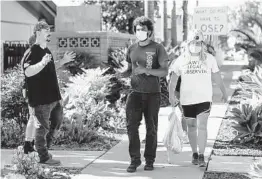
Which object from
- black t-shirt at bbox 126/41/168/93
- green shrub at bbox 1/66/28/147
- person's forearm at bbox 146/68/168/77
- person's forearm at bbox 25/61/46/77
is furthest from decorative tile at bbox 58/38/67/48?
person's forearm at bbox 146/68/168/77

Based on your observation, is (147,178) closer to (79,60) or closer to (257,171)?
(257,171)

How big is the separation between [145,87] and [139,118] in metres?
0.44

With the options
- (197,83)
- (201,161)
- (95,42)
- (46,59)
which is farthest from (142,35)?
(95,42)

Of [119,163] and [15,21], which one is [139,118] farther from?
[15,21]

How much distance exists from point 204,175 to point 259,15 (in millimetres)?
16327

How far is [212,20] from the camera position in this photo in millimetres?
12562

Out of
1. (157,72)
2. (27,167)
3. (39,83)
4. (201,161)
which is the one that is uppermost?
(157,72)

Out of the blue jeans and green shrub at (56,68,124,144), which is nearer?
the blue jeans

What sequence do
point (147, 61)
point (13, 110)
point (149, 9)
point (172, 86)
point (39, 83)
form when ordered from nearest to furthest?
point (147, 61), point (39, 83), point (172, 86), point (13, 110), point (149, 9)

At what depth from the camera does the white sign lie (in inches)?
490

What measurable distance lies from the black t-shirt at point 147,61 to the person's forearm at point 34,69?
46.2 inches

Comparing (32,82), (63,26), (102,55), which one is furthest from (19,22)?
(32,82)

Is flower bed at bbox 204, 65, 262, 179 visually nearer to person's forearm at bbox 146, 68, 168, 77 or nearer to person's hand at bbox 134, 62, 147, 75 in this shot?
person's forearm at bbox 146, 68, 168, 77

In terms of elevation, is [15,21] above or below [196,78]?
above
